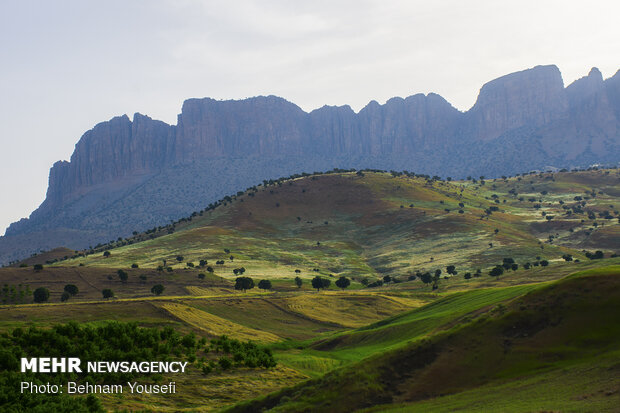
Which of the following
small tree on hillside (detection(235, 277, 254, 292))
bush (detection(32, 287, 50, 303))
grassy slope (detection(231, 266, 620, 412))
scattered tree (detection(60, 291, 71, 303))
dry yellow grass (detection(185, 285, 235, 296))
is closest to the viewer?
grassy slope (detection(231, 266, 620, 412))

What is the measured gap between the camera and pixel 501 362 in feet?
115

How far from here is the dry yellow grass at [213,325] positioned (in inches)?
2562

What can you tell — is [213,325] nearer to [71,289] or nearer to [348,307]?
[348,307]

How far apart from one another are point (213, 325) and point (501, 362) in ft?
138

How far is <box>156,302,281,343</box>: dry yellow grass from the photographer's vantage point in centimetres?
6506

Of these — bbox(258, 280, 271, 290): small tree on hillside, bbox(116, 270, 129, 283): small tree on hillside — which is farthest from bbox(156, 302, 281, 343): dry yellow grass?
bbox(258, 280, 271, 290): small tree on hillside

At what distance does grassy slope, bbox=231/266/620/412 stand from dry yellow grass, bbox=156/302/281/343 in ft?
87.7

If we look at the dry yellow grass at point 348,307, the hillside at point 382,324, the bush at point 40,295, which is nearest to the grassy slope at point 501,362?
the hillside at point 382,324

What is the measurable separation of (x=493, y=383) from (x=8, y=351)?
33.8m

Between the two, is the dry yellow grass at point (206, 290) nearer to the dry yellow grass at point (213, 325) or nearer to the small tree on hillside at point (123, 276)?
the small tree on hillside at point (123, 276)

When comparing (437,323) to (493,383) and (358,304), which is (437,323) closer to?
(493,383)

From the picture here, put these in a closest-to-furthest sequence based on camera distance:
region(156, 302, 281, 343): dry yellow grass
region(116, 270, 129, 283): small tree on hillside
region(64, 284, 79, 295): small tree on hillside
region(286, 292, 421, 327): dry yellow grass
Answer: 1. region(156, 302, 281, 343): dry yellow grass
2. region(286, 292, 421, 327): dry yellow grass
3. region(64, 284, 79, 295): small tree on hillside
4. region(116, 270, 129, 283): small tree on hillside

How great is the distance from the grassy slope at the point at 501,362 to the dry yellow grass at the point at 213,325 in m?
26.7

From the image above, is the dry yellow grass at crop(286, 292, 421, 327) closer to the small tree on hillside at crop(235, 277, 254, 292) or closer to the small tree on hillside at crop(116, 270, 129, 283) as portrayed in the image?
the small tree on hillside at crop(235, 277, 254, 292)
